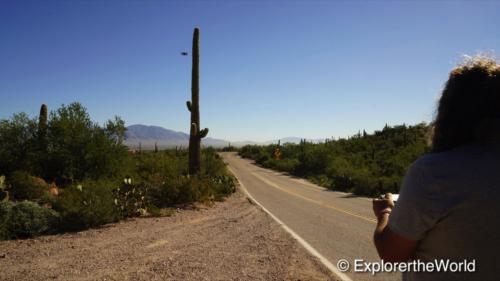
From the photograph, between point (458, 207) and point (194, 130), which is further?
point (194, 130)

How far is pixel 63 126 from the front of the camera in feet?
57.7

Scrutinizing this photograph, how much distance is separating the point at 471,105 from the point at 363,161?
3257cm

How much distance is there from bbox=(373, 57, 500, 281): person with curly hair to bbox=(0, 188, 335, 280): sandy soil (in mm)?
4733

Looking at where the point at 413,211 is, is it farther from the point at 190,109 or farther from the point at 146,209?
the point at 190,109

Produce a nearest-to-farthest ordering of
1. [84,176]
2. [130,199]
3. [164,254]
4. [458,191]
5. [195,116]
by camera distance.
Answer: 1. [458,191]
2. [164,254]
3. [130,199]
4. [84,176]
5. [195,116]

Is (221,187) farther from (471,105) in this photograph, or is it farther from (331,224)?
(471,105)

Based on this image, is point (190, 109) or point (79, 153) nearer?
point (79, 153)

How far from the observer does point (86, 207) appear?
1073 cm

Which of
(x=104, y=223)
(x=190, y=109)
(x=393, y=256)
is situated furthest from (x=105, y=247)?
(x=190, y=109)

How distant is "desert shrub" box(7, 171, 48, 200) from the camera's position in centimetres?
1451

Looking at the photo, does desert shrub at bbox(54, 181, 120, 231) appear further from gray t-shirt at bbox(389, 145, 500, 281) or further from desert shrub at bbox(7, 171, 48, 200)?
gray t-shirt at bbox(389, 145, 500, 281)

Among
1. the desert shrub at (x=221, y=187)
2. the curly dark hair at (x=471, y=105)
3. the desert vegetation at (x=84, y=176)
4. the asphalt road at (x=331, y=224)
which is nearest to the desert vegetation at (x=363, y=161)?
the asphalt road at (x=331, y=224)

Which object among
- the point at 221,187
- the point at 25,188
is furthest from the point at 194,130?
the point at 25,188

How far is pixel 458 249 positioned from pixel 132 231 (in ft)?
30.3
